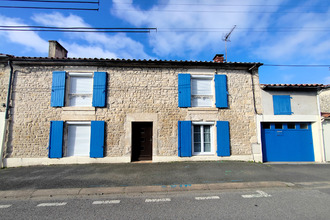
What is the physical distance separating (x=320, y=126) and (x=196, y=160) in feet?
20.7

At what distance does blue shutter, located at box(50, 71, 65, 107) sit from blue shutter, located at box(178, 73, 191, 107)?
5287 mm

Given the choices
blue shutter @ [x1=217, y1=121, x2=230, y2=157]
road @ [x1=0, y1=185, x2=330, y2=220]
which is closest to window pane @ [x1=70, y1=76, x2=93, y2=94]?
road @ [x1=0, y1=185, x2=330, y2=220]

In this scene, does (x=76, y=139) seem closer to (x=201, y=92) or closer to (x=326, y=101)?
(x=201, y=92)

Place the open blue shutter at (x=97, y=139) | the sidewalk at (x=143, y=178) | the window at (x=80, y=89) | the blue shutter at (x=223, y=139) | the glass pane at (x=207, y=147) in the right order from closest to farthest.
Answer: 1. the sidewalk at (x=143, y=178)
2. the open blue shutter at (x=97, y=139)
3. the blue shutter at (x=223, y=139)
4. the window at (x=80, y=89)
5. the glass pane at (x=207, y=147)

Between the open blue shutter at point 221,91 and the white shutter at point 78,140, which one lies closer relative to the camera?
the white shutter at point 78,140

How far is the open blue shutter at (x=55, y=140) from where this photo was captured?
6824 millimetres

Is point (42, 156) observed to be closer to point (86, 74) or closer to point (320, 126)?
point (86, 74)

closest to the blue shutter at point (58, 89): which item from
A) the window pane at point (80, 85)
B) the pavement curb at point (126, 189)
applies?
the window pane at point (80, 85)

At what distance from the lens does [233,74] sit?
26.0 ft

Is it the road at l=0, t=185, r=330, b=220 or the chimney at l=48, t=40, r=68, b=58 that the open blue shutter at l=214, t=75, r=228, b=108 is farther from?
the chimney at l=48, t=40, r=68, b=58

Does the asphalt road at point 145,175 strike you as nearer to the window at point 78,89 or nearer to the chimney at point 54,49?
the window at point 78,89

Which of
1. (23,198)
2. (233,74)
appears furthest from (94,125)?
(233,74)

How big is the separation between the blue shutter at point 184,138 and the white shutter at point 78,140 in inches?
161

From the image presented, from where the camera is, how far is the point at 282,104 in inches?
307
